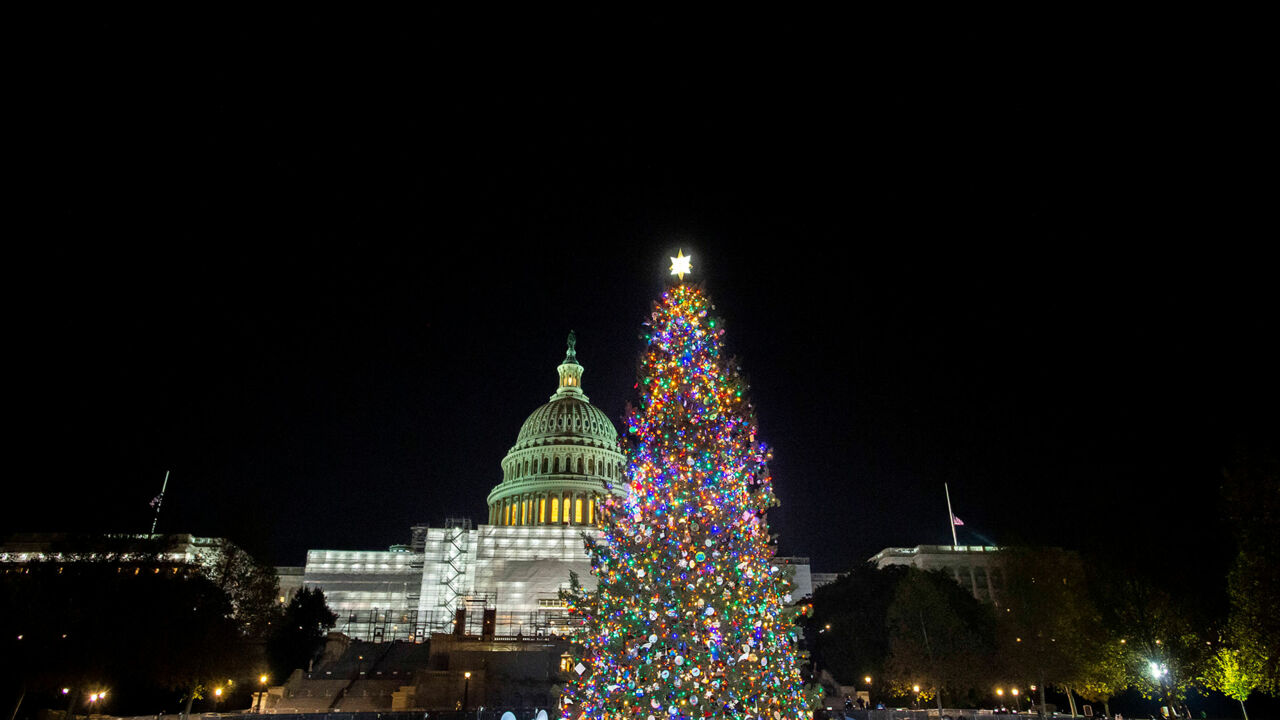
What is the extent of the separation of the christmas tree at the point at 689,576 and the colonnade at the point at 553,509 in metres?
74.2

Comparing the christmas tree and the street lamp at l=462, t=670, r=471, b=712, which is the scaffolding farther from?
the christmas tree

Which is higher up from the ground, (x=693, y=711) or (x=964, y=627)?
(x=964, y=627)

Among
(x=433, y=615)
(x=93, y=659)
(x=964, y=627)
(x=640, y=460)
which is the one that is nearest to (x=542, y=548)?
(x=433, y=615)

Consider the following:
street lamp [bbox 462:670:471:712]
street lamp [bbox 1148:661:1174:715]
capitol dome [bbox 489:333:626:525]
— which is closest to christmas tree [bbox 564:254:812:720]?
street lamp [bbox 1148:661:1174:715]

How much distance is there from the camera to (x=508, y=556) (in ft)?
→ 261

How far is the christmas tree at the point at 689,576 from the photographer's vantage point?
512 inches

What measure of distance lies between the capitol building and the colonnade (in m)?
0.12

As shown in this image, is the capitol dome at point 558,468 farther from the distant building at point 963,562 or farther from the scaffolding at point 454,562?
the distant building at point 963,562

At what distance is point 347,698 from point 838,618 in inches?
1341

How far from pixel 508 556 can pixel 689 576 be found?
228 ft

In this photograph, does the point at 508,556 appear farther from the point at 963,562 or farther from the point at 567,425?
the point at 963,562

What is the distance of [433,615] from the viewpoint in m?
81.8

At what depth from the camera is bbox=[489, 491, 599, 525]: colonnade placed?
88.9 m

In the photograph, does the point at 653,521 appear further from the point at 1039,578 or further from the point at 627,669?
the point at 1039,578
